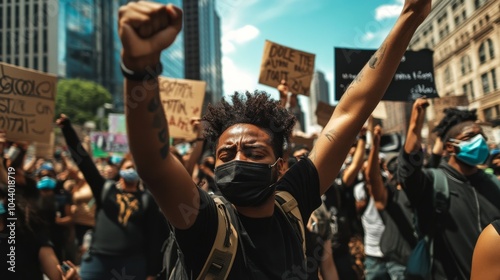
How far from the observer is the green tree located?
166ft

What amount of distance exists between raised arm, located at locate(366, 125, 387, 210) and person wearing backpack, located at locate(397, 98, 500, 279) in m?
0.57

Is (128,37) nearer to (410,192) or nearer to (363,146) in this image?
(410,192)

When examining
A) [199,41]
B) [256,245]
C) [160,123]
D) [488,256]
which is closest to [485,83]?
[488,256]

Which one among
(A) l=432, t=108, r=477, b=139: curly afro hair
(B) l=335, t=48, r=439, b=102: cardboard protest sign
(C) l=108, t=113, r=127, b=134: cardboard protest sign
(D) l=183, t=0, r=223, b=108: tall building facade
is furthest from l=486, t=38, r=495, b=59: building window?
(D) l=183, t=0, r=223, b=108: tall building facade

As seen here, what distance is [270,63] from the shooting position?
16.9 ft

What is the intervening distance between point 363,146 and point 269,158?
2.66 metres

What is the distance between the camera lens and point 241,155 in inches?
59.7

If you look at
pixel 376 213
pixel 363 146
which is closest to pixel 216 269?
pixel 363 146

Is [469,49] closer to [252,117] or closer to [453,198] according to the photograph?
[453,198]

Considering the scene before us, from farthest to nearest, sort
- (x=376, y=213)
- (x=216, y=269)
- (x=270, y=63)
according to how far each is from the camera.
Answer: (x=270, y=63) → (x=376, y=213) → (x=216, y=269)

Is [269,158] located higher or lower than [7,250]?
higher

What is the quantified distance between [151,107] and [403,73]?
3749 millimetres

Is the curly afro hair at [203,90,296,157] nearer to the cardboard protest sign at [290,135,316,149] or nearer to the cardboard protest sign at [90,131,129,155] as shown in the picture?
the cardboard protest sign at [290,135,316,149]

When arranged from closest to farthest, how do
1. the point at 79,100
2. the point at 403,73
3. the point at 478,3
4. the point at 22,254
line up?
the point at 22,254 < the point at 403,73 < the point at 478,3 < the point at 79,100
